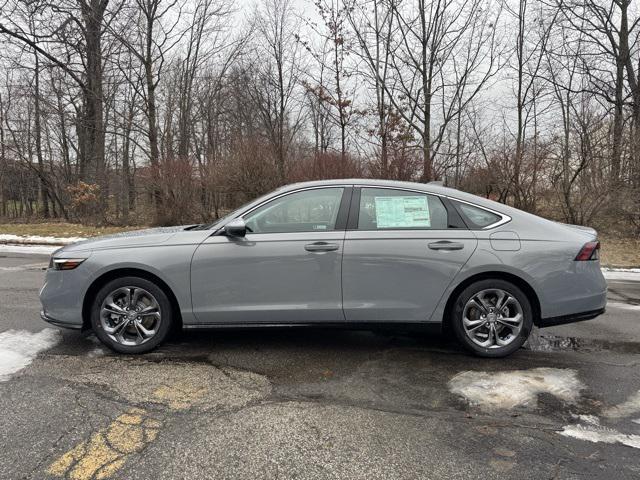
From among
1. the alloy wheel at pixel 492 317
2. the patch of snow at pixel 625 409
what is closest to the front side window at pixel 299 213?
the alloy wheel at pixel 492 317

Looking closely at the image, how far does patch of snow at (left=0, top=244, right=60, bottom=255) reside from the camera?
12.0m

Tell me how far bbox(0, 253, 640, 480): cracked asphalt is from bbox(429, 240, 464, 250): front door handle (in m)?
1.02

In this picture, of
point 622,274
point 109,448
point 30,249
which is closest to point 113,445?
point 109,448

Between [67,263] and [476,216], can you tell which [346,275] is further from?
[67,263]

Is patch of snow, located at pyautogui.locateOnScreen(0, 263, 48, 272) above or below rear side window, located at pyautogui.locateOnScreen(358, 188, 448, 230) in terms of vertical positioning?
below

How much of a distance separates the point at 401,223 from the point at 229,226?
5.02 feet

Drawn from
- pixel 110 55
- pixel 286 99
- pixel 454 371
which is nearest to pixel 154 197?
pixel 110 55

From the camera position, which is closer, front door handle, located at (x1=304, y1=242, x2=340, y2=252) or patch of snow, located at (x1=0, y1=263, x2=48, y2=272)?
front door handle, located at (x1=304, y1=242, x2=340, y2=252)

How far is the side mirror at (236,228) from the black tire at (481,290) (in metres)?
1.99

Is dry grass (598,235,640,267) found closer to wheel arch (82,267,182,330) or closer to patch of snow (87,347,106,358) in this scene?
wheel arch (82,267,182,330)

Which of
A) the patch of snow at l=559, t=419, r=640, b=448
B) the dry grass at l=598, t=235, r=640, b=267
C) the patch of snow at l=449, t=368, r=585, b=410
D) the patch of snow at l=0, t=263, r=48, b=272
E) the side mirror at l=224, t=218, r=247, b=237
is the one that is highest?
the side mirror at l=224, t=218, r=247, b=237

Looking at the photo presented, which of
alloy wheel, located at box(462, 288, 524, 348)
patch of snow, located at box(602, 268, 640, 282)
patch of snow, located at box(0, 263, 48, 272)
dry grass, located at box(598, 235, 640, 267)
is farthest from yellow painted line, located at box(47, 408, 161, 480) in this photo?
dry grass, located at box(598, 235, 640, 267)

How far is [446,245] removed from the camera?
389 centimetres

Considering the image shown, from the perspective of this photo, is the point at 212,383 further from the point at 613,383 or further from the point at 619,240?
the point at 619,240
